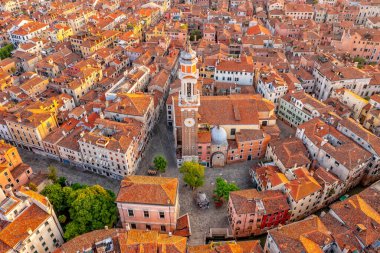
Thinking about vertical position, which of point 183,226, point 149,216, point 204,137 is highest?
point 204,137

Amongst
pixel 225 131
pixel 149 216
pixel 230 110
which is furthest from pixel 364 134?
pixel 149 216

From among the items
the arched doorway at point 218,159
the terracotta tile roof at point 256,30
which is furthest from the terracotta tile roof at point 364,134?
the terracotta tile roof at point 256,30

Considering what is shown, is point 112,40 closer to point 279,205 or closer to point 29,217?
point 29,217

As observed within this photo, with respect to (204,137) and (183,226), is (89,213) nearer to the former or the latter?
(183,226)

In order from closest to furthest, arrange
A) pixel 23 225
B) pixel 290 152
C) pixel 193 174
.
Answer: pixel 23 225
pixel 193 174
pixel 290 152

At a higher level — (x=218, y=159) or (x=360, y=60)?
(x=360, y=60)

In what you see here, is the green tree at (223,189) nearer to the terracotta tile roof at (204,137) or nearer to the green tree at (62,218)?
the terracotta tile roof at (204,137)
